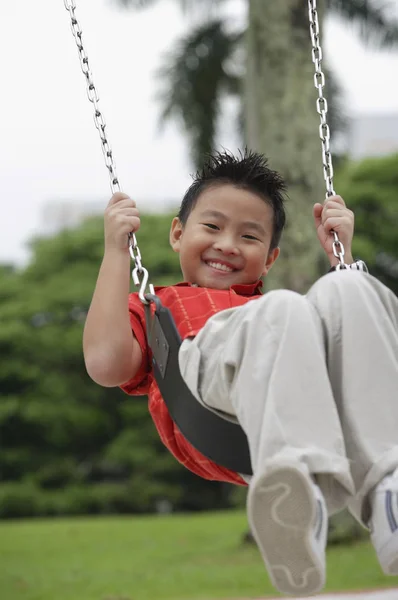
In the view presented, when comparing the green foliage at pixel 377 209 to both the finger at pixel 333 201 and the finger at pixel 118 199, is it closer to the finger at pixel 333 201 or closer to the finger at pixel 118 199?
the finger at pixel 333 201

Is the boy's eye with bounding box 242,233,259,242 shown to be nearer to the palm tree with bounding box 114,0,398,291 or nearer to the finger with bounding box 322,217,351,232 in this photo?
the finger with bounding box 322,217,351,232

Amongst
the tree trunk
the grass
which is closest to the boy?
the tree trunk

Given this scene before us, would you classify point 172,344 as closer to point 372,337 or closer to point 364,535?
point 372,337

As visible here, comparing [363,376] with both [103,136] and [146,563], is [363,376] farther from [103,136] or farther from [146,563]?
[146,563]

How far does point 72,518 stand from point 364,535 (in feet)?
25.6

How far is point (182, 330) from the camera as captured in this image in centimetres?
245

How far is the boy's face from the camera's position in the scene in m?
2.63

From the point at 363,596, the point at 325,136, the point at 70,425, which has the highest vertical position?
the point at 325,136

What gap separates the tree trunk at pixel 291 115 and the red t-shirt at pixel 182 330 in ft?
17.4

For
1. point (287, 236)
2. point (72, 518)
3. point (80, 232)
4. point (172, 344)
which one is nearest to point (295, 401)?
point (172, 344)

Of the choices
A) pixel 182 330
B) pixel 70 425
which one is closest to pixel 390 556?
pixel 182 330

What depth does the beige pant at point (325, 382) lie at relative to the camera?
1.85 m

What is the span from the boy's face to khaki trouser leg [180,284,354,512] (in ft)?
1.95

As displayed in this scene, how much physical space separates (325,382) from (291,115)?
6225 millimetres
